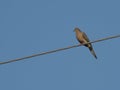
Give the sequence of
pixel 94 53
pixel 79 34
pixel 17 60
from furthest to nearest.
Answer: pixel 79 34 → pixel 94 53 → pixel 17 60

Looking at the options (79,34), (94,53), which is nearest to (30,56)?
(94,53)

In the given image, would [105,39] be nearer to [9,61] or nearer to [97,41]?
[97,41]

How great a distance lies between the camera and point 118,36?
10.8 metres

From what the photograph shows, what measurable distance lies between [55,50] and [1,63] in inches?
48.2

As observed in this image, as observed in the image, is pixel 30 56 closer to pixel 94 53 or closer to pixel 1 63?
pixel 1 63

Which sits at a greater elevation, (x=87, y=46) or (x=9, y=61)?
(x=87, y=46)

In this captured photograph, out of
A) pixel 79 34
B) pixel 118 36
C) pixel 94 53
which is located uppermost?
pixel 79 34

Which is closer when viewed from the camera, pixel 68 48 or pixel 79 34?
pixel 68 48

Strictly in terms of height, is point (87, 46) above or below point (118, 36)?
above

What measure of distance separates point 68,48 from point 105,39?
0.89m

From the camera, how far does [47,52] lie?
10938 mm

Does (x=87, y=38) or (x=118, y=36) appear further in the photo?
(x=87, y=38)

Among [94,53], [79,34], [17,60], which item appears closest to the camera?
[17,60]

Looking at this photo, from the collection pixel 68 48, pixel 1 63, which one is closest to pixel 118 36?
pixel 68 48
